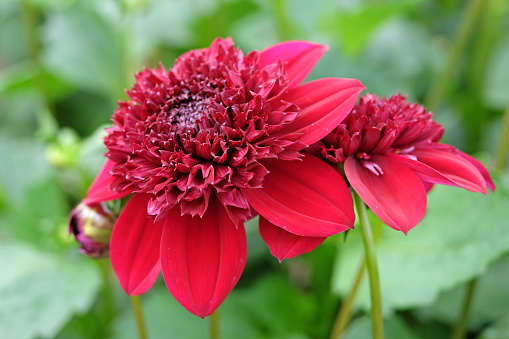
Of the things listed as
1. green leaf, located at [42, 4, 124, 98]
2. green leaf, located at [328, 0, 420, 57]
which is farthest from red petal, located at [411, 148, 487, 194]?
green leaf, located at [42, 4, 124, 98]

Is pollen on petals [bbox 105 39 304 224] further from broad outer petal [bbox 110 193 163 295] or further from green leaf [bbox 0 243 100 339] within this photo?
green leaf [bbox 0 243 100 339]

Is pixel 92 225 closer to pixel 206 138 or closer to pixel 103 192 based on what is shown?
pixel 103 192

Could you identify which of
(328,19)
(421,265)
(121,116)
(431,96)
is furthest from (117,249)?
(328,19)

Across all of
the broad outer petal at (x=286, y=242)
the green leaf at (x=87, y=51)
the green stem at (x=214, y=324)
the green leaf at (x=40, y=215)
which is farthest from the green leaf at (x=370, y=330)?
the green leaf at (x=87, y=51)

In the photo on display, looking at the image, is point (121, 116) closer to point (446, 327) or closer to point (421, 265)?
point (421, 265)

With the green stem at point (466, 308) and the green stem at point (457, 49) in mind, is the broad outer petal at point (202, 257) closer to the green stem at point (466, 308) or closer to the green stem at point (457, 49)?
the green stem at point (466, 308)

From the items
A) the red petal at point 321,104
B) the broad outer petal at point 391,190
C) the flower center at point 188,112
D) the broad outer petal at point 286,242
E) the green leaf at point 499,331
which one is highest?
the flower center at point 188,112
